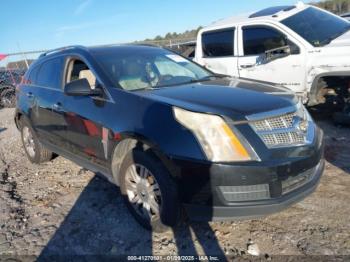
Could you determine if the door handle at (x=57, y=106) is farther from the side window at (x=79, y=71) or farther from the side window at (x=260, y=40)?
the side window at (x=260, y=40)

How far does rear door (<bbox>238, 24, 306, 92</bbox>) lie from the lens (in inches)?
251

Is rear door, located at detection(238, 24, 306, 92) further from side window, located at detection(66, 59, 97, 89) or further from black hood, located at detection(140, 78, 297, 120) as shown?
side window, located at detection(66, 59, 97, 89)

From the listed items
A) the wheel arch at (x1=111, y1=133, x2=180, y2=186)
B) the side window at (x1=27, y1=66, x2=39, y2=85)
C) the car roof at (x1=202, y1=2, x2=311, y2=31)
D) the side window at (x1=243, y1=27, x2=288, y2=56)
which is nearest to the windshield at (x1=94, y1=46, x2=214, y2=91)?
the wheel arch at (x1=111, y1=133, x2=180, y2=186)

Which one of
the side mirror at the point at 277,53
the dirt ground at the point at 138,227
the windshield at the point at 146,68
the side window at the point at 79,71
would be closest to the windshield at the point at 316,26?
the side mirror at the point at 277,53

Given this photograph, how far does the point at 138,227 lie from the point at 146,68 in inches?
68.7

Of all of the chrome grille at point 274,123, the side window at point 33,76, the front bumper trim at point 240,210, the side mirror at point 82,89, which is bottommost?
the front bumper trim at point 240,210

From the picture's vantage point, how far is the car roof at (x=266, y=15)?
6.80m

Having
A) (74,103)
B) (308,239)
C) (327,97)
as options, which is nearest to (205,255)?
(308,239)

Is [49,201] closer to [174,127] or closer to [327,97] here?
[174,127]

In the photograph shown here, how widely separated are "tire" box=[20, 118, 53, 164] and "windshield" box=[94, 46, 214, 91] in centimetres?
211

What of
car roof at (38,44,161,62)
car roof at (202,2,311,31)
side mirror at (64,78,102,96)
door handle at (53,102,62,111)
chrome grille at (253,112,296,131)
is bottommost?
chrome grille at (253,112,296,131)

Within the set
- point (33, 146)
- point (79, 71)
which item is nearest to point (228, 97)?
point (79, 71)

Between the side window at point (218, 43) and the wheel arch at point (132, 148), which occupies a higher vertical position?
the side window at point (218, 43)

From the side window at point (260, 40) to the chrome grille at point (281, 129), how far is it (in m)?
3.56
